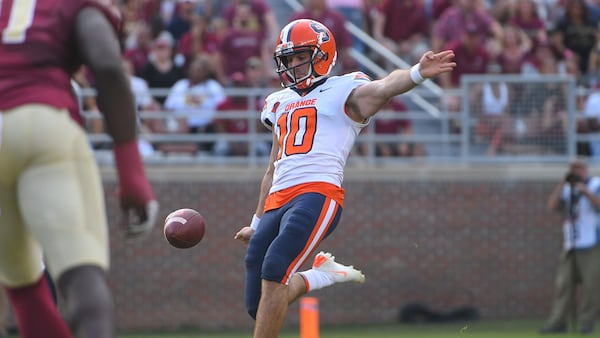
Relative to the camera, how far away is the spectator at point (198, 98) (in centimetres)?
1409

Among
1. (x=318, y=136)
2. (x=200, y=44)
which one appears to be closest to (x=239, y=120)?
(x=200, y=44)

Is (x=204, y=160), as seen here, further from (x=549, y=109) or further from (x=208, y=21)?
(x=549, y=109)

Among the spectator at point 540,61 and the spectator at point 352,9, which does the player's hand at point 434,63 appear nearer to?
the spectator at point 540,61

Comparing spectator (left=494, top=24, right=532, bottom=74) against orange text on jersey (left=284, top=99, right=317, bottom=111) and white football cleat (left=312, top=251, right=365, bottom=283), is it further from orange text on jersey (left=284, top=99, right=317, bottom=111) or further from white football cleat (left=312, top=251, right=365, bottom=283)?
orange text on jersey (left=284, top=99, right=317, bottom=111)

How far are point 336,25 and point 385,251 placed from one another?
9.71 ft

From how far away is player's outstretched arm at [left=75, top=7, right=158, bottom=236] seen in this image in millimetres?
4219

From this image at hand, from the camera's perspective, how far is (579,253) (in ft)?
46.8

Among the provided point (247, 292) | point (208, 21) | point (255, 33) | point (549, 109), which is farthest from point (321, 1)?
point (247, 292)

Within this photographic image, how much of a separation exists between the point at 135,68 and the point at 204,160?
61.3 inches

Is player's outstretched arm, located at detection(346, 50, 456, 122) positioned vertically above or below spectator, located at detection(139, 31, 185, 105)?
above

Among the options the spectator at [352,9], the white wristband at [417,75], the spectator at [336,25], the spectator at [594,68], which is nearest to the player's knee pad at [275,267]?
the white wristband at [417,75]

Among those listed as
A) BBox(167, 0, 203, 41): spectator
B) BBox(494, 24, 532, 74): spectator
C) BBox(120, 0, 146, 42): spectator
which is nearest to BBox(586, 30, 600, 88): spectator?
BBox(494, 24, 532, 74): spectator

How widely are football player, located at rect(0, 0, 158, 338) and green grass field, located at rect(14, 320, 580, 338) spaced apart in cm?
900

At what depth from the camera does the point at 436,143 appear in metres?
15.1
